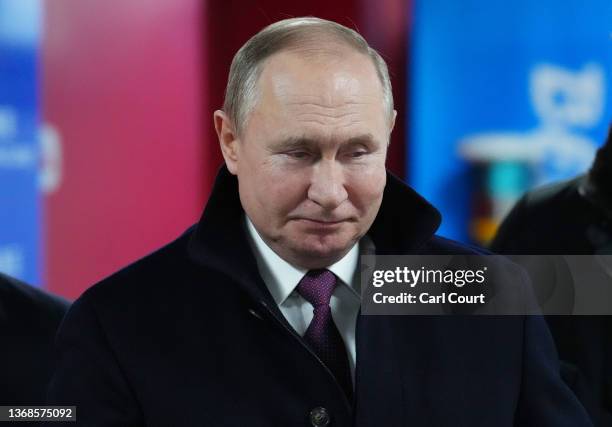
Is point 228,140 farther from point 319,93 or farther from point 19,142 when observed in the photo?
point 19,142

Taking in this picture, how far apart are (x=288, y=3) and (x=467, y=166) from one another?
3.90ft

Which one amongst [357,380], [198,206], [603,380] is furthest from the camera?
[198,206]

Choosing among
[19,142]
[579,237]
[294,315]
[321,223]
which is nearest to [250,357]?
[294,315]

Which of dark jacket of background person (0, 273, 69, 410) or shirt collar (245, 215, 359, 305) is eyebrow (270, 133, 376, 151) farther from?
dark jacket of background person (0, 273, 69, 410)

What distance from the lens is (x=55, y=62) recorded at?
2.51 meters

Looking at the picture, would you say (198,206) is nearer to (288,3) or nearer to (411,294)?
(288,3)

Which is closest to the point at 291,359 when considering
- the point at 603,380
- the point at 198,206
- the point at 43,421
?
the point at 43,421

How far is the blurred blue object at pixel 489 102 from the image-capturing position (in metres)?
3.23

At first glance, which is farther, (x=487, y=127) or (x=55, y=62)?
(x=487, y=127)

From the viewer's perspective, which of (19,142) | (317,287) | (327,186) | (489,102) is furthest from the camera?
(489,102)

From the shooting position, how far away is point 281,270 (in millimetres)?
1192

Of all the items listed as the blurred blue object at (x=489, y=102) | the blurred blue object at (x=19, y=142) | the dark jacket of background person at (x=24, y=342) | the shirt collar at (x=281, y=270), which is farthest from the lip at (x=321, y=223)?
the blurred blue object at (x=489, y=102)

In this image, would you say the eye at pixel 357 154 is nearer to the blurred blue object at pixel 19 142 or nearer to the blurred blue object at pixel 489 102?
the blurred blue object at pixel 19 142

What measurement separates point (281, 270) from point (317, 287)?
0.17ft
